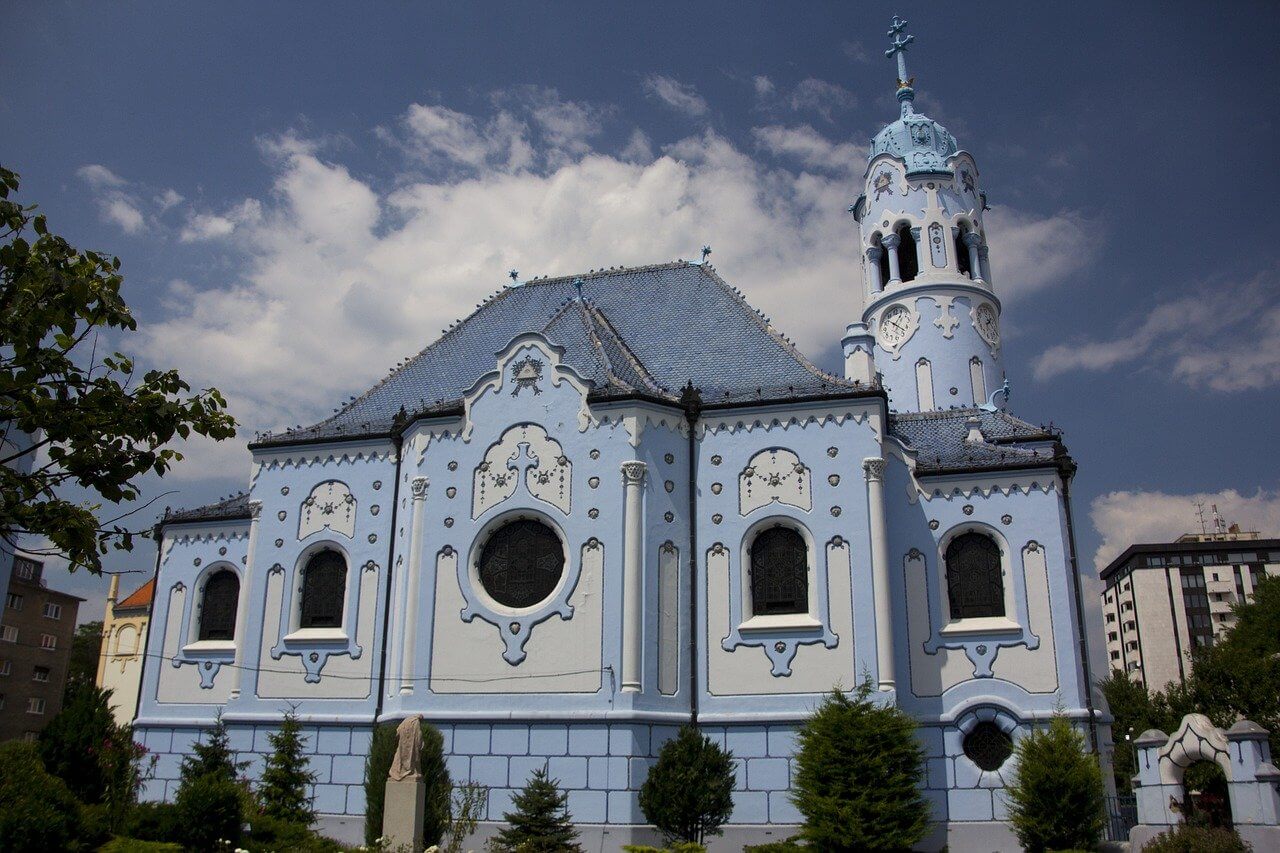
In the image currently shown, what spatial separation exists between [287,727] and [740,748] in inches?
396

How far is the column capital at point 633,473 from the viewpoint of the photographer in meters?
22.9

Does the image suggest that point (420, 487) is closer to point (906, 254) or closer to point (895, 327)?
point (895, 327)

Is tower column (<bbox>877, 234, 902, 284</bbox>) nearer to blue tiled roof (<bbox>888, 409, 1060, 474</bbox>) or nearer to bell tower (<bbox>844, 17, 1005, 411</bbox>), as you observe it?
bell tower (<bbox>844, 17, 1005, 411</bbox>)

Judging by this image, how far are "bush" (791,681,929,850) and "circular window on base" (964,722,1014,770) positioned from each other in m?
3.46

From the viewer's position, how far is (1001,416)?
30.2 meters

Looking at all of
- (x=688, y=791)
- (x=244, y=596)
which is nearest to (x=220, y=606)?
(x=244, y=596)

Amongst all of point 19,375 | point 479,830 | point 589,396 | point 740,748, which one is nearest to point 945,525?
point 740,748

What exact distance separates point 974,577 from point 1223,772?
20.8ft

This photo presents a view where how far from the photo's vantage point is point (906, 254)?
35.5m

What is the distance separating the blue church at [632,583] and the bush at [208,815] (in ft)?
16.8

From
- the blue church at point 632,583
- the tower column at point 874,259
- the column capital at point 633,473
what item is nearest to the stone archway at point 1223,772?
the blue church at point 632,583

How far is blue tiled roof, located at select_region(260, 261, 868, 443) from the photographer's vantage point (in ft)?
82.8

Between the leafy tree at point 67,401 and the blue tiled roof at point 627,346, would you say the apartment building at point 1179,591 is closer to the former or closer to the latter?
the blue tiled roof at point 627,346

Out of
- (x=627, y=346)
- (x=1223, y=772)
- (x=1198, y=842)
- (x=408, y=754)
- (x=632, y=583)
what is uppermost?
(x=627, y=346)
